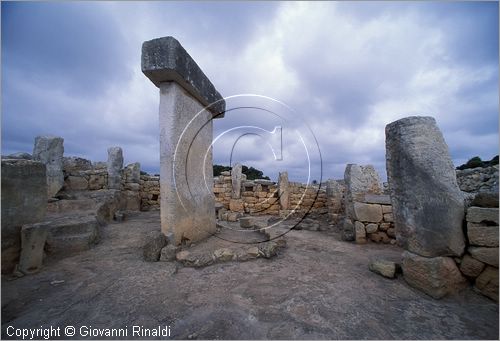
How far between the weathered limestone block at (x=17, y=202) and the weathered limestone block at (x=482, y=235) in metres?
5.14

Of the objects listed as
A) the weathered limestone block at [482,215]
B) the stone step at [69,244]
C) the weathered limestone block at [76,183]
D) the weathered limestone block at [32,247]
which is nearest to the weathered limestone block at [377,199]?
the weathered limestone block at [482,215]

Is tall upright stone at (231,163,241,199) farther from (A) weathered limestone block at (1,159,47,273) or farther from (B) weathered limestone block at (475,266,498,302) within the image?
(B) weathered limestone block at (475,266,498,302)

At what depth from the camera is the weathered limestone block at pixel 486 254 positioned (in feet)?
6.86

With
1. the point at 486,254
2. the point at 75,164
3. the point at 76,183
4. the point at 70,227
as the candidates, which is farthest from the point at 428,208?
the point at 75,164

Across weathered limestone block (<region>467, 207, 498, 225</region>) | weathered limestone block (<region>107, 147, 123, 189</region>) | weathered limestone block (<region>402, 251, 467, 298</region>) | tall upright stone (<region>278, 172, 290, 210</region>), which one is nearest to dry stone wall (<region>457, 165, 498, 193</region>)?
tall upright stone (<region>278, 172, 290, 210</region>)

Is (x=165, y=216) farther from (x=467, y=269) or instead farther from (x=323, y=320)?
(x=467, y=269)

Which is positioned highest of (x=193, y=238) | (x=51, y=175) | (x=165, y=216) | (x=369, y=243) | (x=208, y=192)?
(x=51, y=175)

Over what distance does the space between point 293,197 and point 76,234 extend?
21.7 feet

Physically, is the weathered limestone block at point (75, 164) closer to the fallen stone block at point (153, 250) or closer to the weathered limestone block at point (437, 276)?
the fallen stone block at point (153, 250)

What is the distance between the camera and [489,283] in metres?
2.13

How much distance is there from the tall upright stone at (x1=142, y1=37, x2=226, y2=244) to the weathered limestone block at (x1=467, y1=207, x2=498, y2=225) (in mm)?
3695

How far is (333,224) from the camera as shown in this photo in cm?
624

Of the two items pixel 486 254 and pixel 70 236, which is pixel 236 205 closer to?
pixel 70 236

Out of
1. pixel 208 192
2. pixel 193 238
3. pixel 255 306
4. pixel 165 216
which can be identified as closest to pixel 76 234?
pixel 165 216
